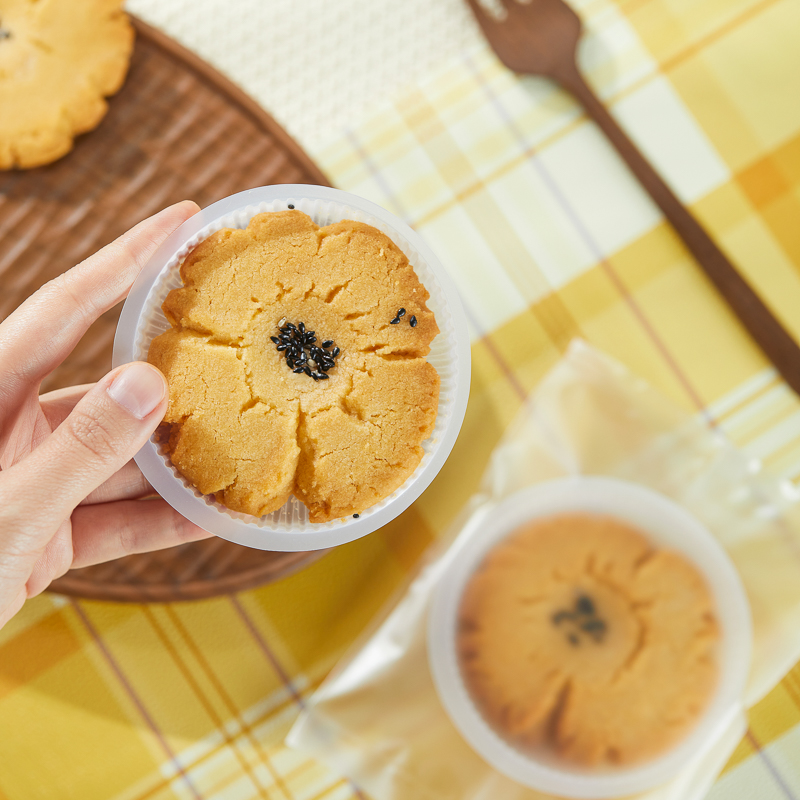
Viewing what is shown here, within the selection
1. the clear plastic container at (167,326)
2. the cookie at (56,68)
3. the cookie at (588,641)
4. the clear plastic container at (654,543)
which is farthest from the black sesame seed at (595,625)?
the cookie at (56,68)

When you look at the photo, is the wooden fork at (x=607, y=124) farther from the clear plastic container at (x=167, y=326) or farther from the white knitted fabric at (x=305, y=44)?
the clear plastic container at (x=167, y=326)

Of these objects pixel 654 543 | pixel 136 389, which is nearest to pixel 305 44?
pixel 136 389

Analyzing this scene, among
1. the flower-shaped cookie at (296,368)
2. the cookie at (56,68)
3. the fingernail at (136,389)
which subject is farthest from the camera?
the cookie at (56,68)

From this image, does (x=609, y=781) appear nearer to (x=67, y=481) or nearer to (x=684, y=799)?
(x=684, y=799)

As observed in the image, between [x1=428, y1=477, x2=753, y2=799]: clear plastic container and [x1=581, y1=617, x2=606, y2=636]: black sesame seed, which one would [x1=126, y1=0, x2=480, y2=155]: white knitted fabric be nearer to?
[x1=428, y1=477, x2=753, y2=799]: clear plastic container

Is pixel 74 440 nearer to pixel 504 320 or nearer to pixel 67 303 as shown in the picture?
pixel 67 303

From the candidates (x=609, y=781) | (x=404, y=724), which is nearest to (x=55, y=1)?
(x=404, y=724)
